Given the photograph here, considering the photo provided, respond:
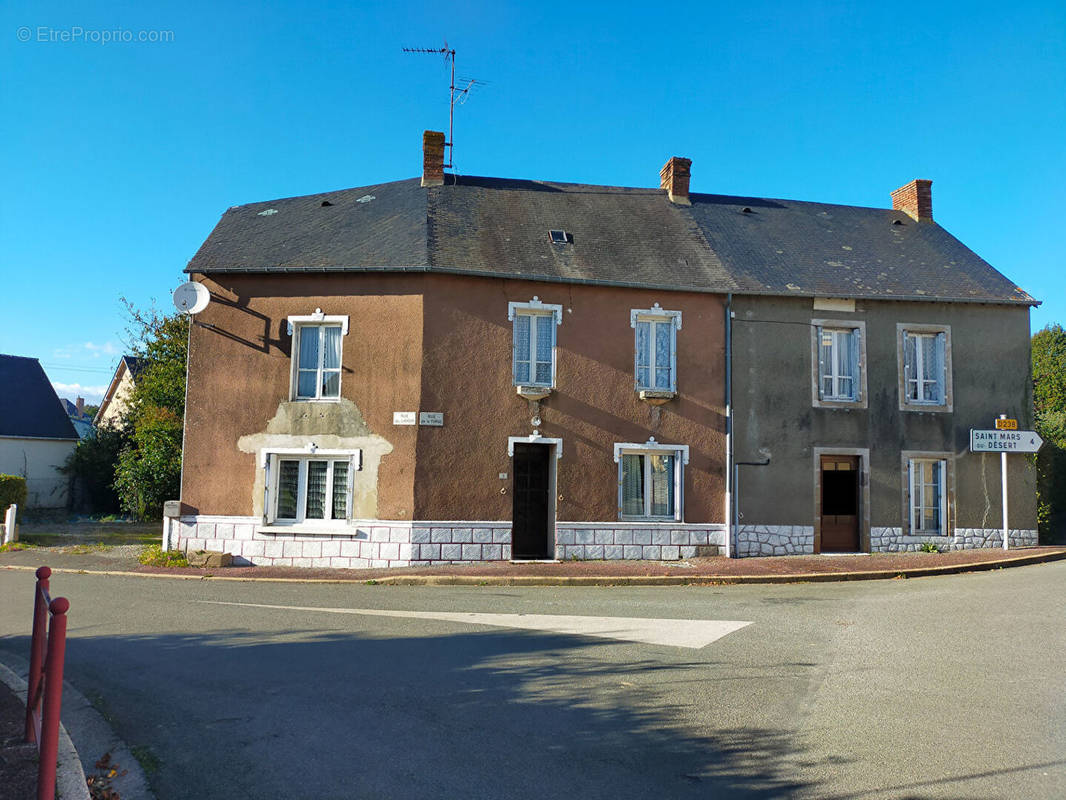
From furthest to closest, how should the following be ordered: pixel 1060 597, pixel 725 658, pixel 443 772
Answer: pixel 1060 597 < pixel 725 658 < pixel 443 772

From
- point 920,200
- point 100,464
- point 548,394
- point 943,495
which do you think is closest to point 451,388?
point 548,394

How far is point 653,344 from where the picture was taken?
15938mm

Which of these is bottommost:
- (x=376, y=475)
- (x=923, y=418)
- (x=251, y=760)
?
(x=251, y=760)

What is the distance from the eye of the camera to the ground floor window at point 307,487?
49.6ft

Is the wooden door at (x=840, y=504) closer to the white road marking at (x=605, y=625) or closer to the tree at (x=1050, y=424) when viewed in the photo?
the tree at (x=1050, y=424)

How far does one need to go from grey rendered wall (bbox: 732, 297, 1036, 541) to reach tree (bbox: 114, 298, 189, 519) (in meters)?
15.5

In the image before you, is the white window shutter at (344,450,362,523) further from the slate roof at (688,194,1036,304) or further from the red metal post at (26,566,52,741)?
the red metal post at (26,566,52,741)

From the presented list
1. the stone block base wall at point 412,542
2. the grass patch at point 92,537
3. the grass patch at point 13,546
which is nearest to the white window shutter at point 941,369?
the stone block base wall at point 412,542

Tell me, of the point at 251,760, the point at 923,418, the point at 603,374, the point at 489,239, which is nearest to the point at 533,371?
the point at 603,374

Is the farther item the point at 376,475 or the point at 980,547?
the point at 980,547

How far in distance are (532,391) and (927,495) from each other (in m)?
8.68

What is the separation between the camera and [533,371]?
1545 cm

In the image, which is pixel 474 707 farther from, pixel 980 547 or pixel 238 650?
pixel 980 547

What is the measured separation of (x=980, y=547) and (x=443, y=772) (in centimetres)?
1553
